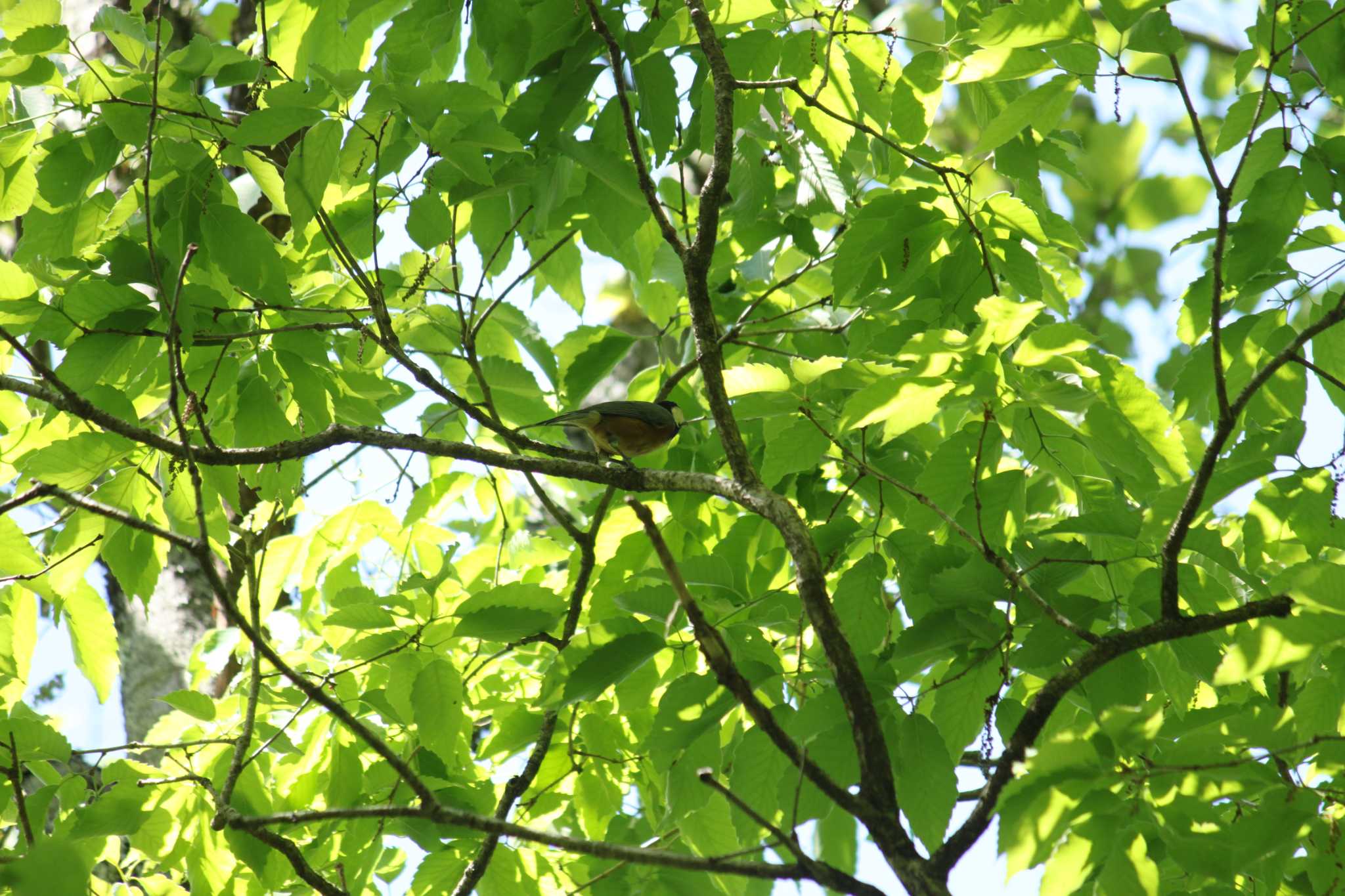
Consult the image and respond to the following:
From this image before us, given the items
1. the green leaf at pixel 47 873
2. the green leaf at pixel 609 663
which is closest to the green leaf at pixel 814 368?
the green leaf at pixel 609 663

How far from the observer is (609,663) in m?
1.91

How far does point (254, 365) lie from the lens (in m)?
2.45

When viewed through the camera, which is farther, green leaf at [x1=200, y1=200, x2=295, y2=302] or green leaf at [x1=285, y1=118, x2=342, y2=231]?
green leaf at [x1=200, y1=200, x2=295, y2=302]

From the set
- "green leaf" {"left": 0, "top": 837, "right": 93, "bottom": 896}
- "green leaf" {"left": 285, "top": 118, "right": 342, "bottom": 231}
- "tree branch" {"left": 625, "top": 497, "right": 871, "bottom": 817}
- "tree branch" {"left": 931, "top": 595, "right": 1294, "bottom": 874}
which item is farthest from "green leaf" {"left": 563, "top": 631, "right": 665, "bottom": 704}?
"green leaf" {"left": 285, "top": 118, "right": 342, "bottom": 231}

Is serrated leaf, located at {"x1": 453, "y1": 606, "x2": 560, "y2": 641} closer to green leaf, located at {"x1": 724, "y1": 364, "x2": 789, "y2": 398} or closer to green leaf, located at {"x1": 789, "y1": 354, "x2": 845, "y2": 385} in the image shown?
green leaf, located at {"x1": 724, "y1": 364, "x2": 789, "y2": 398}

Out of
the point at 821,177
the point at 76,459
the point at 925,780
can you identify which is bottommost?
the point at 925,780

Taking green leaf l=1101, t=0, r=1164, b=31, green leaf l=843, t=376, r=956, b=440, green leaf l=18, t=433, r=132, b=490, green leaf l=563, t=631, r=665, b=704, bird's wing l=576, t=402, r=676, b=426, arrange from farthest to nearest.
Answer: bird's wing l=576, t=402, r=676, b=426 → green leaf l=18, t=433, r=132, b=490 → green leaf l=563, t=631, r=665, b=704 → green leaf l=1101, t=0, r=1164, b=31 → green leaf l=843, t=376, r=956, b=440

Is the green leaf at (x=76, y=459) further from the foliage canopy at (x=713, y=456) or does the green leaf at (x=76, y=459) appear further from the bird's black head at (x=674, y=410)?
the bird's black head at (x=674, y=410)

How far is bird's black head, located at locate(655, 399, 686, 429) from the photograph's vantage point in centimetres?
296

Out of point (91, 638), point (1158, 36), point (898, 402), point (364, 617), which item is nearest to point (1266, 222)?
point (1158, 36)

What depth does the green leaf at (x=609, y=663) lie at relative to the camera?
1873mm

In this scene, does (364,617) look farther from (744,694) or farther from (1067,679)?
(1067,679)

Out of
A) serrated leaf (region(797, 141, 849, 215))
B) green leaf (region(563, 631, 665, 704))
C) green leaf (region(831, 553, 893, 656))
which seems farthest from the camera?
serrated leaf (region(797, 141, 849, 215))

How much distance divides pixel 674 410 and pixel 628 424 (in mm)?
393
